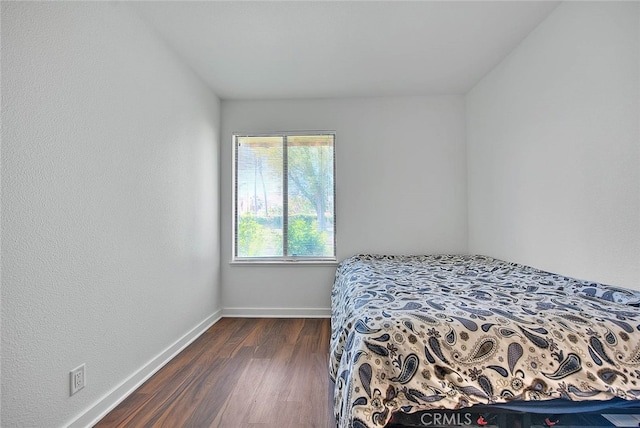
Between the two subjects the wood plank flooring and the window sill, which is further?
the window sill

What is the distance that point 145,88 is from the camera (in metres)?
2.03

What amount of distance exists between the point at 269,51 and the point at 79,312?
2184 millimetres

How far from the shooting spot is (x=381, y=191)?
11.0 ft

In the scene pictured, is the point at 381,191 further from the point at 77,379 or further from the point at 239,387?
the point at 77,379

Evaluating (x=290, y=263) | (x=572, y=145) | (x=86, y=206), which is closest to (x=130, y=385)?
(x=86, y=206)

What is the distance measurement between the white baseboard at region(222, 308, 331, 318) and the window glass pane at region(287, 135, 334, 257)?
24.3 inches

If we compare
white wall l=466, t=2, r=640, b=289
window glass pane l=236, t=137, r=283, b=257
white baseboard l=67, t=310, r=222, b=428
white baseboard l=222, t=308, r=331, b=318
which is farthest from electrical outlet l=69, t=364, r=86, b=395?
white wall l=466, t=2, r=640, b=289

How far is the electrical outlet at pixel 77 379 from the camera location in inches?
56.6

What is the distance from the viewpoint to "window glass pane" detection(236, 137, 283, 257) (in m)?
3.45

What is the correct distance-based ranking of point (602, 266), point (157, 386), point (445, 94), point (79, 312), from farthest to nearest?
point (445, 94)
point (157, 386)
point (602, 266)
point (79, 312)

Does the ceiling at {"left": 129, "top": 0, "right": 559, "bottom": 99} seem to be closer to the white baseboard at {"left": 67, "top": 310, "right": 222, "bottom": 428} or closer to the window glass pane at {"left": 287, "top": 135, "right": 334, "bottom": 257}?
the window glass pane at {"left": 287, "top": 135, "right": 334, "bottom": 257}

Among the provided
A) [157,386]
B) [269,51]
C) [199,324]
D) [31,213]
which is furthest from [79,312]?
[269,51]

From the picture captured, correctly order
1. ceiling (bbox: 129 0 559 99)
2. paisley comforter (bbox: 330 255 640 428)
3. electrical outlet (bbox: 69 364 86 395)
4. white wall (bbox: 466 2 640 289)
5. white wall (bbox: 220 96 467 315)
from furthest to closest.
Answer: white wall (bbox: 220 96 467 315) < ceiling (bbox: 129 0 559 99) < white wall (bbox: 466 2 640 289) < electrical outlet (bbox: 69 364 86 395) < paisley comforter (bbox: 330 255 640 428)

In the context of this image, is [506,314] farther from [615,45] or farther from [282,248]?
[282,248]
